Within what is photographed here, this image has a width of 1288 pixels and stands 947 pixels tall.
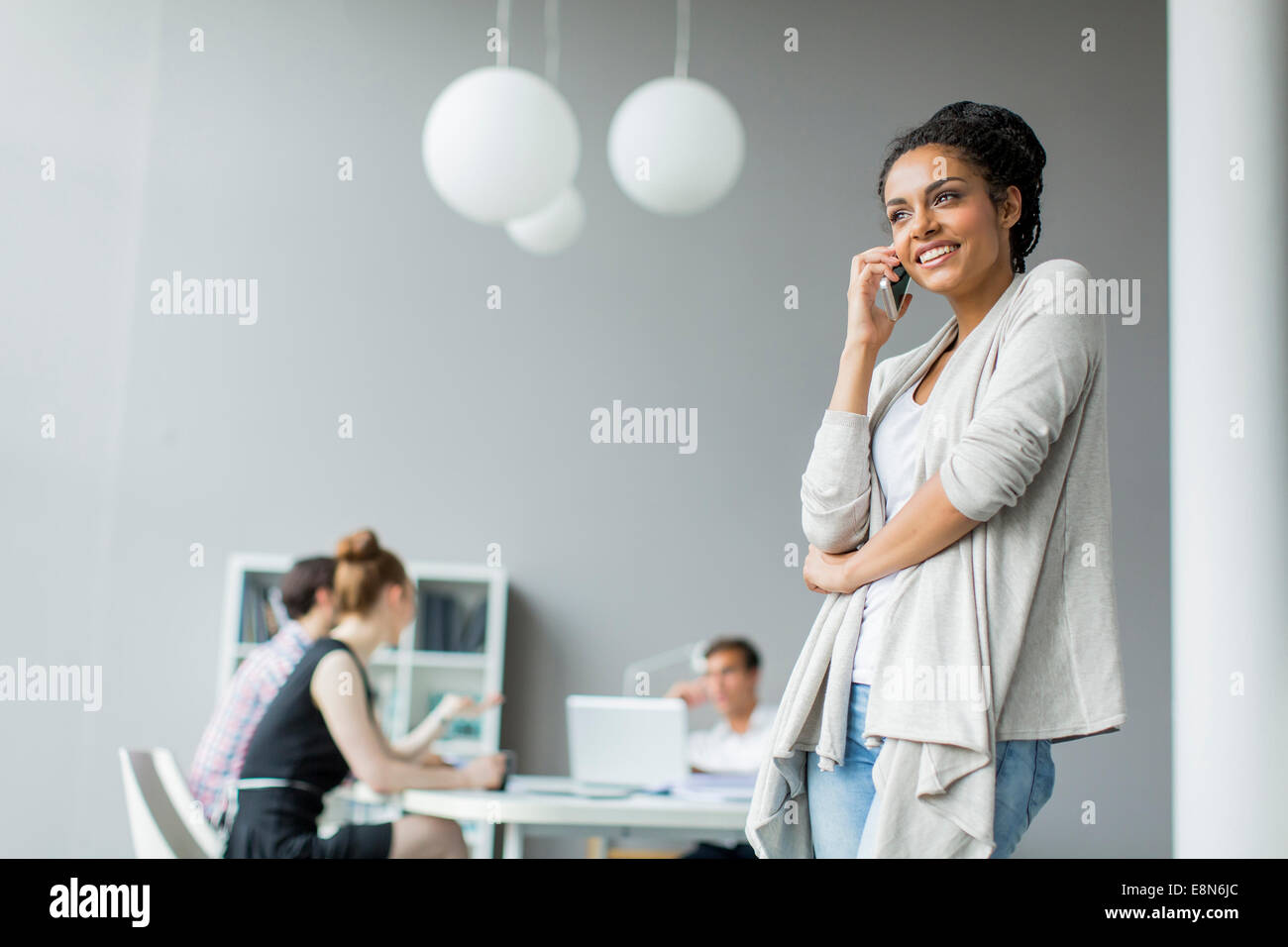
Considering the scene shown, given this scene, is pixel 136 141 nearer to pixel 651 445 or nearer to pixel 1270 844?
pixel 651 445

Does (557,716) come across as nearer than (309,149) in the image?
Yes

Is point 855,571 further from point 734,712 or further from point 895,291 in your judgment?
point 734,712

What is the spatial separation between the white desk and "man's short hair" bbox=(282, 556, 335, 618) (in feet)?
2.38

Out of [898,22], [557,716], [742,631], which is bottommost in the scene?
[557,716]

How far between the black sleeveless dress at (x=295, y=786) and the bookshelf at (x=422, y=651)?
69.3 inches

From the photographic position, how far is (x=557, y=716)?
4.92 metres

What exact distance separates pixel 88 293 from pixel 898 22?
3780 mm

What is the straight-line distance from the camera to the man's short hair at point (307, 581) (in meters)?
3.54

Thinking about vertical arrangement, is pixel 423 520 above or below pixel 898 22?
below

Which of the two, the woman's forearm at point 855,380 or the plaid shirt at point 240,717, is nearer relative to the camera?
the woman's forearm at point 855,380

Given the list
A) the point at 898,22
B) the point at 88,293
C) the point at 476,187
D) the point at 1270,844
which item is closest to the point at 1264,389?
the point at 1270,844

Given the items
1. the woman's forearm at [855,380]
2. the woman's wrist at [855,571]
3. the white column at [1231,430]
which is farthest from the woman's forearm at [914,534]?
the white column at [1231,430]

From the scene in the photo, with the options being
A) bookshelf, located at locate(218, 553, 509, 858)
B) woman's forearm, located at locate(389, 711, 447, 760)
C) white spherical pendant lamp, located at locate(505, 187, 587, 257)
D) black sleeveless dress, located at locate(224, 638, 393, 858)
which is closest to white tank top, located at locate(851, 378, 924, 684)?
black sleeveless dress, located at locate(224, 638, 393, 858)

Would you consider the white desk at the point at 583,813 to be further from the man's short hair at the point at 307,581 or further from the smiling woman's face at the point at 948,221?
the smiling woman's face at the point at 948,221
